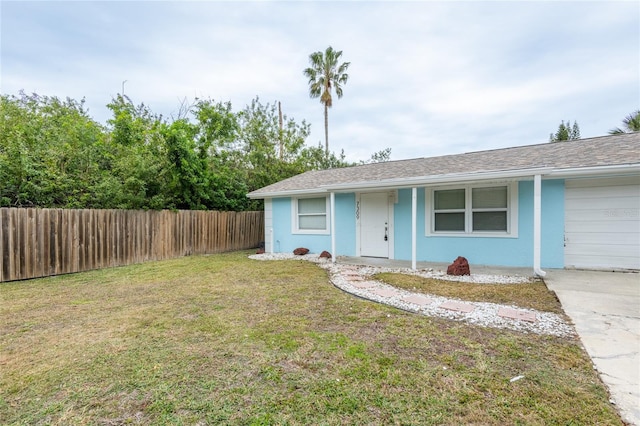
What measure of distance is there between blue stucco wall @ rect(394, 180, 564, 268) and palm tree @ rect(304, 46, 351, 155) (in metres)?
13.9

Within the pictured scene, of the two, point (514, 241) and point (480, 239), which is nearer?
point (514, 241)

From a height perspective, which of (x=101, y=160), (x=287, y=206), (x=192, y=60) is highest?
(x=192, y=60)

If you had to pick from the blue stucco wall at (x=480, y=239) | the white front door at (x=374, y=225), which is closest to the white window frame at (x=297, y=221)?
the blue stucco wall at (x=480, y=239)

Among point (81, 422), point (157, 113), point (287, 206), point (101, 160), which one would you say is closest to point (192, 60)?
point (157, 113)

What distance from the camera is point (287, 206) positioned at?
10898 millimetres

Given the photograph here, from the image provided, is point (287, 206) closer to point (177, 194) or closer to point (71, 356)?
point (177, 194)

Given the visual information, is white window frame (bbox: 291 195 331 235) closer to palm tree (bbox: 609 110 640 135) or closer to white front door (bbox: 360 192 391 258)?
white front door (bbox: 360 192 391 258)

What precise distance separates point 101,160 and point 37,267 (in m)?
4.23

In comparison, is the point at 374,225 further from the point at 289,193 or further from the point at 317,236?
the point at 289,193

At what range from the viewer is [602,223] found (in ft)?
21.2

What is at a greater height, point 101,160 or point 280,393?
point 101,160

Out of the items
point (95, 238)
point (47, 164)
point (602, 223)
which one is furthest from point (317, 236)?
point (47, 164)

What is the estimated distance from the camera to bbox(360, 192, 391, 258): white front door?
8742 mm

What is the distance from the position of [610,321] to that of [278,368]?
4073mm
